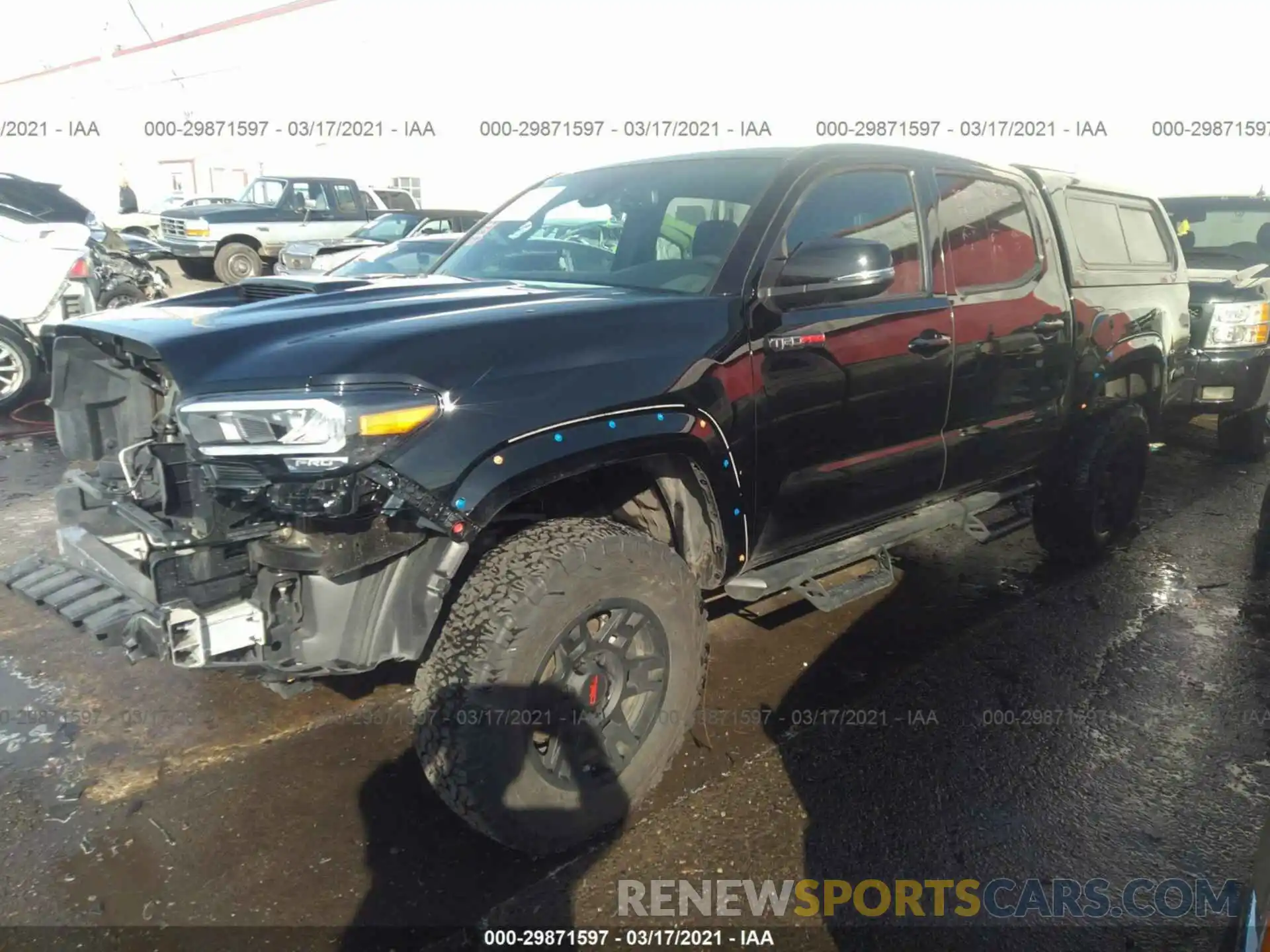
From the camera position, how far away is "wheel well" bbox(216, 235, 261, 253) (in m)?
15.4

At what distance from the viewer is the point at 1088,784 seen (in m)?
3.02

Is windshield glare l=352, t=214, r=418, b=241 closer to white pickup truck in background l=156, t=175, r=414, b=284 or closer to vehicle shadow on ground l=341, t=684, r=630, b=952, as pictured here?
white pickup truck in background l=156, t=175, r=414, b=284

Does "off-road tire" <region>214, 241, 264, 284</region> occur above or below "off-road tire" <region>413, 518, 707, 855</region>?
above

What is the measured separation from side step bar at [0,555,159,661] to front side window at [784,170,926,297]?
221 centimetres

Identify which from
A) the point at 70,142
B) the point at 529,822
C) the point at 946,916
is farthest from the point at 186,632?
the point at 70,142

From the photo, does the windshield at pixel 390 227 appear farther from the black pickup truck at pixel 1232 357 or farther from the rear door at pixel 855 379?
the rear door at pixel 855 379

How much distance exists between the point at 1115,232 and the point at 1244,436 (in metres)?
3.37

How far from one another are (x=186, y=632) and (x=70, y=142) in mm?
27682

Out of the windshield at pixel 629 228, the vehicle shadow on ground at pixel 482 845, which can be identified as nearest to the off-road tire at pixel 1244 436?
the windshield at pixel 629 228

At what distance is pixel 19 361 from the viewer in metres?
7.82

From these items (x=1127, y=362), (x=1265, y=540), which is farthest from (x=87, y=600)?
(x=1127, y=362)

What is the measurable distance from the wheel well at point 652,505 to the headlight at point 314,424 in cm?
53

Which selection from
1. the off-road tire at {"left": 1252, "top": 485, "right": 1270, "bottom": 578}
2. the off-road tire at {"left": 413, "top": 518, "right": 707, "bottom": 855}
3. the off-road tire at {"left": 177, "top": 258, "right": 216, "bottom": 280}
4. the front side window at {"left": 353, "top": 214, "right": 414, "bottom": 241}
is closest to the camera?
the off-road tire at {"left": 413, "top": 518, "right": 707, "bottom": 855}

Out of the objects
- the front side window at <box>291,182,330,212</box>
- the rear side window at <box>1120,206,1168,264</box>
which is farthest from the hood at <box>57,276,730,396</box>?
the front side window at <box>291,182,330,212</box>
